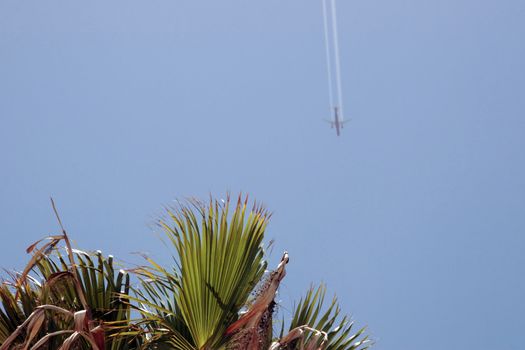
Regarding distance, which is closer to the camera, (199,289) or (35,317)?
(35,317)

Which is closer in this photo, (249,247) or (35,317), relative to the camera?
(35,317)

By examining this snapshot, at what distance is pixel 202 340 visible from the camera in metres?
5.84

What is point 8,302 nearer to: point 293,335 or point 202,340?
point 202,340

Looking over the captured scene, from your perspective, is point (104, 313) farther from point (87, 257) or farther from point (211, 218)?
point (211, 218)

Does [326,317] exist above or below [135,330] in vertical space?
above

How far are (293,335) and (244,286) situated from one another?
62 centimetres

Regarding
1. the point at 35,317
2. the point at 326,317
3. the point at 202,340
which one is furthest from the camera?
the point at 326,317

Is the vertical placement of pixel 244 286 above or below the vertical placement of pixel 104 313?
above

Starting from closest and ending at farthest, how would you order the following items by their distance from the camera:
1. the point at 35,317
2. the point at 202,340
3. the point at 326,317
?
the point at 35,317, the point at 202,340, the point at 326,317

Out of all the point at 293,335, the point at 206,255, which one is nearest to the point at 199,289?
the point at 206,255

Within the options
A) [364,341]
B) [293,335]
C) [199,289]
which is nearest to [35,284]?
[199,289]

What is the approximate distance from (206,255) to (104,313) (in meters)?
0.90

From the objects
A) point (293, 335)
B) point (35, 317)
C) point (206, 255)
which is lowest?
point (35, 317)

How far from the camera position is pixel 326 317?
636 cm
